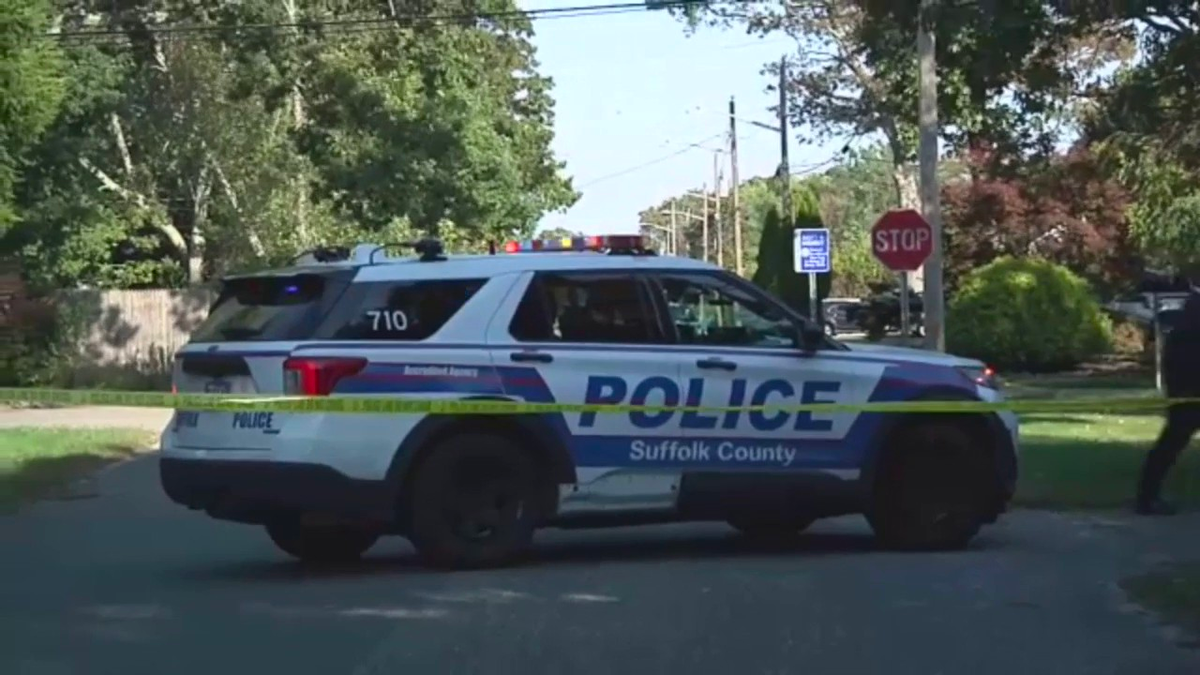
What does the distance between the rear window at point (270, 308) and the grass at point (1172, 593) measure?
4.91m

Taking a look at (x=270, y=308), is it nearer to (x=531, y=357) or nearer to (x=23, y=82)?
(x=531, y=357)

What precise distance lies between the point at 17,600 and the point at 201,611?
139 centimetres

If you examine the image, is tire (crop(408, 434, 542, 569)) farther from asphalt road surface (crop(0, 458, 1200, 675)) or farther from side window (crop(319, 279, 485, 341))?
side window (crop(319, 279, 485, 341))

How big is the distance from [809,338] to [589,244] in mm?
1663

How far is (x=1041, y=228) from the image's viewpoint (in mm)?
46938

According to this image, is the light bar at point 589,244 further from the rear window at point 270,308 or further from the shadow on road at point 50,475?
the shadow on road at point 50,475

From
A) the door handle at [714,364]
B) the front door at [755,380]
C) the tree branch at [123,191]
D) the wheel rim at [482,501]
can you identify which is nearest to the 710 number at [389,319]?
the wheel rim at [482,501]

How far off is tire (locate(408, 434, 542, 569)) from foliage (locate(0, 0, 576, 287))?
1068 inches

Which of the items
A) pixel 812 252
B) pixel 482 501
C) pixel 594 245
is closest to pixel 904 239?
pixel 812 252

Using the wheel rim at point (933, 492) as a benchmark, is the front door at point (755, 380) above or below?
A: above

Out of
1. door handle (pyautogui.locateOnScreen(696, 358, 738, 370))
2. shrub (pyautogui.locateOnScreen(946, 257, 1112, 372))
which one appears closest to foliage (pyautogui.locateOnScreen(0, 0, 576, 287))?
shrub (pyautogui.locateOnScreen(946, 257, 1112, 372))

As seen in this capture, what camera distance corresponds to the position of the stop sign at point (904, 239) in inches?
931

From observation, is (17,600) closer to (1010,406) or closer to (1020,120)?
(1010,406)

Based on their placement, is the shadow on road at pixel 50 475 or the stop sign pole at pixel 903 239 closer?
the shadow on road at pixel 50 475
